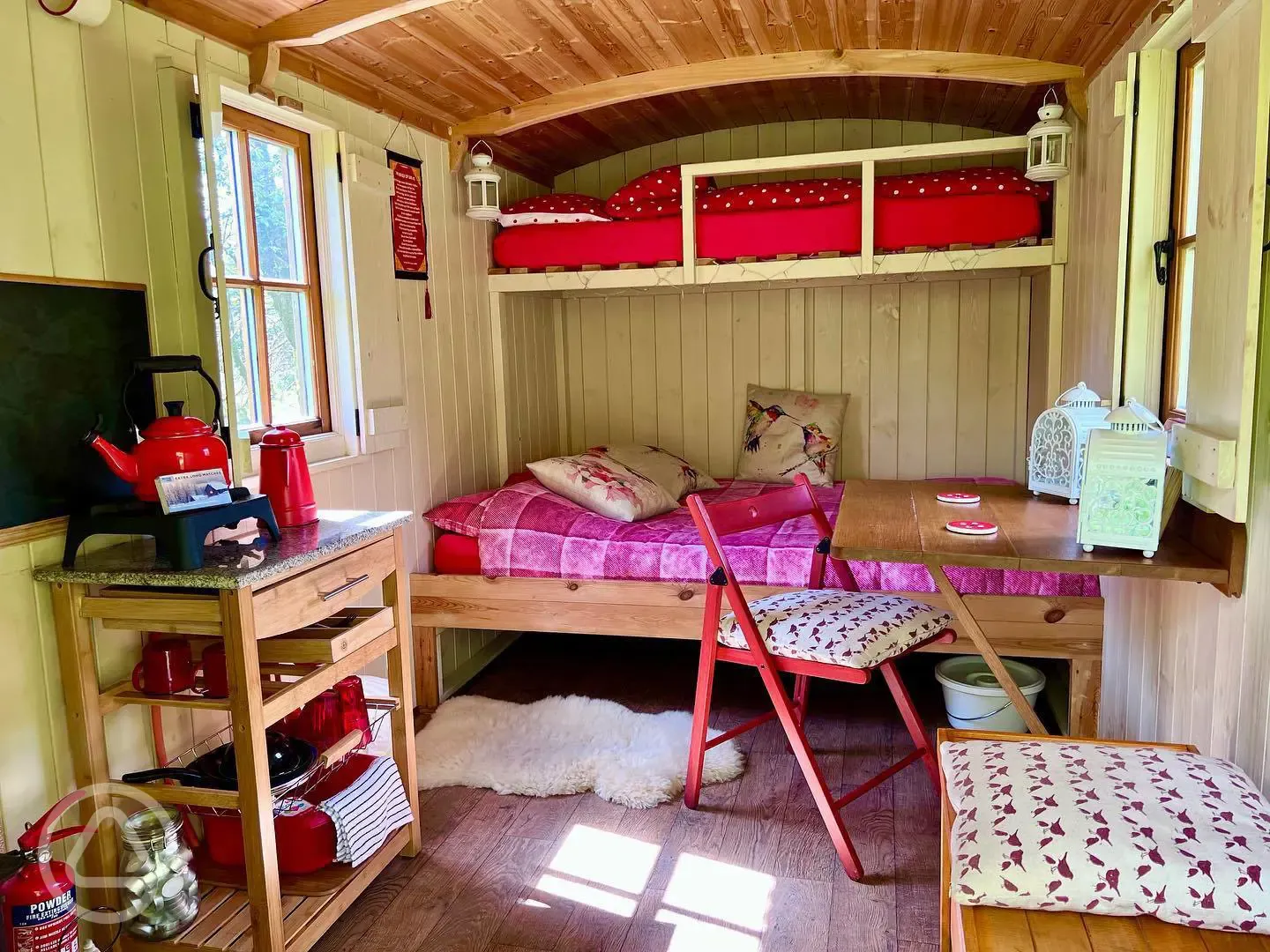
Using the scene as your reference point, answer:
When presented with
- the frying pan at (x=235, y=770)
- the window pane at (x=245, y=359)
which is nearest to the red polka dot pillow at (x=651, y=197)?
the window pane at (x=245, y=359)

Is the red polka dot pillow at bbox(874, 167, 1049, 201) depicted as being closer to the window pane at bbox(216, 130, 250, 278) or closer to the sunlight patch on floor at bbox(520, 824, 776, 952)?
the window pane at bbox(216, 130, 250, 278)

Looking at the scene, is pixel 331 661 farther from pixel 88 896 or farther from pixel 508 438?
pixel 508 438

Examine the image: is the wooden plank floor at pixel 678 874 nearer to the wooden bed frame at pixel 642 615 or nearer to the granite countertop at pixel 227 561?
the wooden bed frame at pixel 642 615

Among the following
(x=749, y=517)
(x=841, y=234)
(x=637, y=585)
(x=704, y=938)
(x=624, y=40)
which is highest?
(x=624, y=40)

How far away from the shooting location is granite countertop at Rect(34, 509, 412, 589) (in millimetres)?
Result: 1745

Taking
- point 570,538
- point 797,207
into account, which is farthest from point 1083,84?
point 570,538

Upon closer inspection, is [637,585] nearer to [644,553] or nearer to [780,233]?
[644,553]

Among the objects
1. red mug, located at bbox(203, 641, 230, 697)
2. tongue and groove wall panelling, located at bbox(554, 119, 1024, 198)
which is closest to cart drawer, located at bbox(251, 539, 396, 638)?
red mug, located at bbox(203, 641, 230, 697)

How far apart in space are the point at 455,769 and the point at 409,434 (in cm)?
115

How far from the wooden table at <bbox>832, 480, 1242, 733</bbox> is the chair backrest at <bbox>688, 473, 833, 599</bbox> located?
14cm

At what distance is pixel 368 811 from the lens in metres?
2.20

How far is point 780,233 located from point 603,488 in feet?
3.76

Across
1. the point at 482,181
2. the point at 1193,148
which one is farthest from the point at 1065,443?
the point at 482,181

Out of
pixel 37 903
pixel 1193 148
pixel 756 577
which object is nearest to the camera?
pixel 37 903
